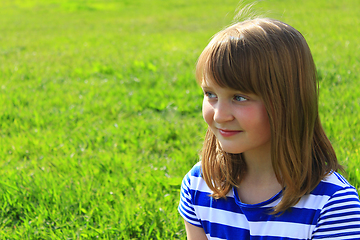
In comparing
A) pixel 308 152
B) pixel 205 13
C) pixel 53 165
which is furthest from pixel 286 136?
pixel 205 13

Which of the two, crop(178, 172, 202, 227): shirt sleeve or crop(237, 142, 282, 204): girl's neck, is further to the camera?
crop(178, 172, 202, 227): shirt sleeve

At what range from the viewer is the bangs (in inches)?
48.9

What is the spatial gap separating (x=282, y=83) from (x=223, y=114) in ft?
0.78

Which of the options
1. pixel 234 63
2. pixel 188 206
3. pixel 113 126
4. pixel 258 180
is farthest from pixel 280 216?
pixel 113 126

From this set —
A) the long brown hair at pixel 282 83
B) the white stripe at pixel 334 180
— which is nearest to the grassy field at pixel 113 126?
the long brown hair at pixel 282 83

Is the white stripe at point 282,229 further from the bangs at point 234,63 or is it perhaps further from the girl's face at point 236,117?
the bangs at point 234,63

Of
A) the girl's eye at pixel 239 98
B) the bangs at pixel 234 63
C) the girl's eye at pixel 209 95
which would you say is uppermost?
the bangs at pixel 234 63

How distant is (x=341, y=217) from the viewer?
125cm

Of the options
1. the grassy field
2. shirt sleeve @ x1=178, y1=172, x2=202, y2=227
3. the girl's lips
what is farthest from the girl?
the grassy field

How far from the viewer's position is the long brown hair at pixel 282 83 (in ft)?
4.09

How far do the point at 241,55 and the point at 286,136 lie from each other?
0.35m

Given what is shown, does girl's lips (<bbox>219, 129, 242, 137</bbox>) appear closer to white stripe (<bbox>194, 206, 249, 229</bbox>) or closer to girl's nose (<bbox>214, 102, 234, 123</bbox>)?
girl's nose (<bbox>214, 102, 234, 123</bbox>)

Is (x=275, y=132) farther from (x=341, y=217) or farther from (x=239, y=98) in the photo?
→ (x=341, y=217)

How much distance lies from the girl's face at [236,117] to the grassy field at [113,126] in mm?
538
